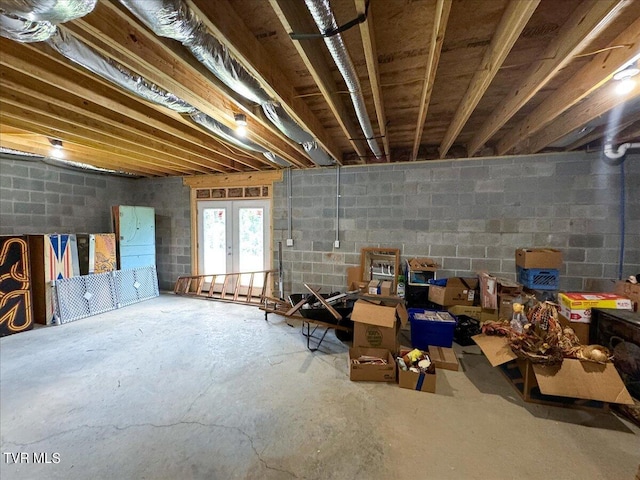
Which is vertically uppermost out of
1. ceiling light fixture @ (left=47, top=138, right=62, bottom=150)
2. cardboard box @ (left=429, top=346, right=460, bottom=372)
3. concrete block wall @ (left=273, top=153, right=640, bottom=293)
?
ceiling light fixture @ (left=47, top=138, right=62, bottom=150)

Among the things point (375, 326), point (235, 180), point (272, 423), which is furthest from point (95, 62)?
point (235, 180)

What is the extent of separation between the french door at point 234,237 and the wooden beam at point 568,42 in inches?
147

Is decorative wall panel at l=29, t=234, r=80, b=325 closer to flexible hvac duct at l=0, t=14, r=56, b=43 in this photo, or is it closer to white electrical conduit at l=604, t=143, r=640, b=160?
flexible hvac duct at l=0, t=14, r=56, b=43

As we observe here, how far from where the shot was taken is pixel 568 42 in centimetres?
138

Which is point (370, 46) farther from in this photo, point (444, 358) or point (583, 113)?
point (444, 358)

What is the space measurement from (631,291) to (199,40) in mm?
4011

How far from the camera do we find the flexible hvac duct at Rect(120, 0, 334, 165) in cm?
107

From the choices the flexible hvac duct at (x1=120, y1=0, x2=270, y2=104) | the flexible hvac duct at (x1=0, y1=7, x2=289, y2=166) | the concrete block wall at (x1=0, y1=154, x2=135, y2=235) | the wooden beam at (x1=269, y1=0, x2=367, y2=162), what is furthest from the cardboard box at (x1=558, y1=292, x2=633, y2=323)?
the concrete block wall at (x1=0, y1=154, x2=135, y2=235)

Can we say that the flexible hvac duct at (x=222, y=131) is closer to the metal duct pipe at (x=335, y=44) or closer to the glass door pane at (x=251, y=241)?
the metal duct pipe at (x=335, y=44)

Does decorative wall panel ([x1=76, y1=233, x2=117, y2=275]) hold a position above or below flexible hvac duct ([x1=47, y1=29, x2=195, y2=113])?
below

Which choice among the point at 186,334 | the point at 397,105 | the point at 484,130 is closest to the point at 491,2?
the point at 397,105

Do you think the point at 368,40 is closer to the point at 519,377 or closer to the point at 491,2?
the point at 491,2

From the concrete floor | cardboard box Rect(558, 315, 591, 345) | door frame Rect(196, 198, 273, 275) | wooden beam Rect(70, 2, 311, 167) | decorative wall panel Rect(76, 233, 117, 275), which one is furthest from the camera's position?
door frame Rect(196, 198, 273, 275)

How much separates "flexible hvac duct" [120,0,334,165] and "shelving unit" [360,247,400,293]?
2.44 m
